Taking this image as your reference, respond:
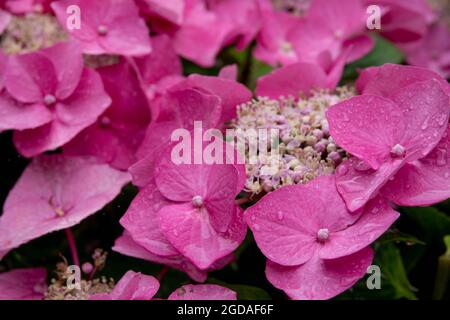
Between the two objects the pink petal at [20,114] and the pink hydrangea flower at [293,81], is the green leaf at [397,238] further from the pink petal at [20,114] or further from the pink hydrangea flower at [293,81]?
the pink petal at [20,114]

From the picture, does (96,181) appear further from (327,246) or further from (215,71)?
(215,71)

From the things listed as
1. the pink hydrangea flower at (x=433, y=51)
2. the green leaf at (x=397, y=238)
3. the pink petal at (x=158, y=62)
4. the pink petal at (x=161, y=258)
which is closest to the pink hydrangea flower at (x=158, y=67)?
the pink petal at (x=158, y=62)

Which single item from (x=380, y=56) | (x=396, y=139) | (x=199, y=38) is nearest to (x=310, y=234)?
(x=396, y=139)

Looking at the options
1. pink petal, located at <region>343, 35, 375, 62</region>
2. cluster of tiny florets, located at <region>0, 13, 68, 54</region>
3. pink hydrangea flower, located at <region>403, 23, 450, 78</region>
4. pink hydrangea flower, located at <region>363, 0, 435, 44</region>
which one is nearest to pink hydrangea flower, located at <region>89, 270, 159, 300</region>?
cluster of tiny florets, located at <region>0, 13, 68, 54</region>

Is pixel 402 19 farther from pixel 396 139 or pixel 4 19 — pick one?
pixel 4 19

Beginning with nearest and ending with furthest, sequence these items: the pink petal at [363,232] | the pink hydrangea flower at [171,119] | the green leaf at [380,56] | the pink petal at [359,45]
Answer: the pink petal at [363,232] → the pink hydrangea flower at [171,119] → the pink petal at [359,45] → the green leaf at [380,56]

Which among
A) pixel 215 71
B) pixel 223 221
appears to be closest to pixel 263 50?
pixel 215 71

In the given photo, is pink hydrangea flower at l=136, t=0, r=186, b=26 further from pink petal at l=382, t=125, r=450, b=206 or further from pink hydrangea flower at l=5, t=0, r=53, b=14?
pink petal at l=382, t=125, r=450, b=206
